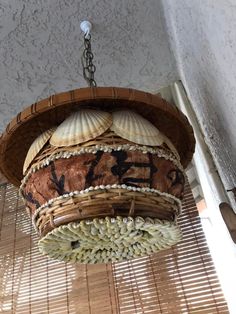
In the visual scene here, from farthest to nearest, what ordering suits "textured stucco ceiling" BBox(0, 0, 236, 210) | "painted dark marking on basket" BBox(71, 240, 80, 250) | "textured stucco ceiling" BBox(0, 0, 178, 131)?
"textured stucco ceiling" BBox(0, 0, 178, 131) → "textured stucco ceiling" BBox(0, 0, 236, 210) → "painted dark marking on basket" BBox(71, 240, 80, 250)

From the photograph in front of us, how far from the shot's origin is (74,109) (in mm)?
563

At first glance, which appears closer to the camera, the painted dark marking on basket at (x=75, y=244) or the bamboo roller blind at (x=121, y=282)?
the painted dark marking on basket at (x=75, y=244)

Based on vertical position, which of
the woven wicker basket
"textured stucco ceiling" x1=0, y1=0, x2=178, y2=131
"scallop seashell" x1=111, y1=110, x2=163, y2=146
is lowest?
the woven wicker basket

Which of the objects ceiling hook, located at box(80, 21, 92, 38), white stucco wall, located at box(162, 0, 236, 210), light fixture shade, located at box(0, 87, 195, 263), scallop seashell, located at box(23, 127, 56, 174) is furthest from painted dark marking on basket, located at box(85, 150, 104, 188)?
ceiling hook, located at box(80, 21, 92, 38)

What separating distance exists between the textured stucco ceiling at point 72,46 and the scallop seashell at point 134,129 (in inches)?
20.1

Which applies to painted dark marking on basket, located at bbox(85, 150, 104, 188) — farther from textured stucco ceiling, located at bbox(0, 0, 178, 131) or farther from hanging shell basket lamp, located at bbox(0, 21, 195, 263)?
textured stucco ceiling, located at bbox(0, 0, 178, 131)

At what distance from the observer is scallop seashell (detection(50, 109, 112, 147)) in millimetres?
510

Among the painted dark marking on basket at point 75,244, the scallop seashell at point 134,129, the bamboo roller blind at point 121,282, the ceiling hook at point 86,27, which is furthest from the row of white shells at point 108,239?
the ceiling hook at point 86,27

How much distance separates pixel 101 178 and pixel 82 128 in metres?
0.09

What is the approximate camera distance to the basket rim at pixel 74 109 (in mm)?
532

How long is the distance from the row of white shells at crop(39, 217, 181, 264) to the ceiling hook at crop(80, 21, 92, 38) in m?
0.64

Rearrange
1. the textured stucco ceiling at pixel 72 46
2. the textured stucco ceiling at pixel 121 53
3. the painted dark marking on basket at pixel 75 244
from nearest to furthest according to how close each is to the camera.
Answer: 1. the painted dark marking on basket at pixel 75 244
2. the textured stucco ceiling at pixel 121 53
3. the textured stucco ceiling at pixel 72 46

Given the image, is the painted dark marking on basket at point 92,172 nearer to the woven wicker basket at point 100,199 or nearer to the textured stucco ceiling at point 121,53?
the woven wicker basket at point 100,199

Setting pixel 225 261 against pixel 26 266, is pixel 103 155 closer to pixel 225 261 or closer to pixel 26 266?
pixel 225 261
